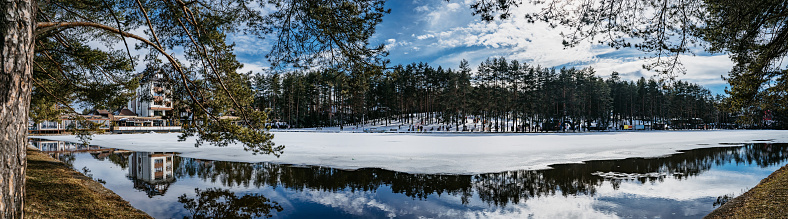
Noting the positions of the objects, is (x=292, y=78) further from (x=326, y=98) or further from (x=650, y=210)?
(x=326, y=98)

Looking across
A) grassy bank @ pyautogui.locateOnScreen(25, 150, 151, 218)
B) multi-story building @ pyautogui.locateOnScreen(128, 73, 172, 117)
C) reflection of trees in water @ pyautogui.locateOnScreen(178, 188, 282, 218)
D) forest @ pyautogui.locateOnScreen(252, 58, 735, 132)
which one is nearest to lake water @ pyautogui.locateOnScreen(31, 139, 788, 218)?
reflection of trees in water @ pyautogui.locateOnScreen(178, 188, 282, 218)

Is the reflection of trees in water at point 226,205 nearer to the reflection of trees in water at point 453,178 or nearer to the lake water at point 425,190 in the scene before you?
the lake water at point 425,190

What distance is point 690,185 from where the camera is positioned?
992cm

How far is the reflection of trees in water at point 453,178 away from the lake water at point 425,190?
32 millimetres

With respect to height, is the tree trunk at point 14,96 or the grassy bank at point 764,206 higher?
the tree trunk at point 14,96

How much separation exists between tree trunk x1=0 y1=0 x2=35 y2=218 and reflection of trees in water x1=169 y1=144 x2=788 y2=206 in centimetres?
683

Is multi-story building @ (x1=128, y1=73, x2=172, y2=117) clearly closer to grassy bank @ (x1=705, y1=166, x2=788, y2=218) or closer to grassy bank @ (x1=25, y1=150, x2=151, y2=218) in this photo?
grassy bank @ (x1=25, y1=150, x2=151, y2=218)

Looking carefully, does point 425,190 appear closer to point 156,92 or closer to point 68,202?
point 156,92

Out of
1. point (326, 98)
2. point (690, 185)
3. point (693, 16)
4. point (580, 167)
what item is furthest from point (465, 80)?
point (693, 16)

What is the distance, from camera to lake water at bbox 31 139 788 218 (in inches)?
286

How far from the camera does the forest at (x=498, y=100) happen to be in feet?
172

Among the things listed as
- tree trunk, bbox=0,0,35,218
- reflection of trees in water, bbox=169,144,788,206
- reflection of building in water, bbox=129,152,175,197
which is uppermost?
tree trunk, bbox=0,0,35,218

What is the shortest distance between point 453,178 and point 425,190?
6.64 feet

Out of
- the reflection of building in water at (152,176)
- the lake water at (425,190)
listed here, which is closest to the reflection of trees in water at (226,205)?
the lake water at (425,190)
